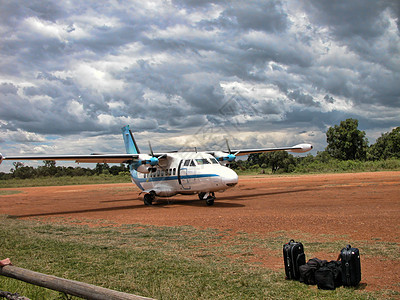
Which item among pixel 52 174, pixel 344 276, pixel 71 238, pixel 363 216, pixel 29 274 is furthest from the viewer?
pixel 52 174

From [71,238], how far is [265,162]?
70.1 m

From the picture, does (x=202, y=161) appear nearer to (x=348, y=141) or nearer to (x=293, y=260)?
(x=293, y=260)

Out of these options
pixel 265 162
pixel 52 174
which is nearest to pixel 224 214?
pixel 265 162

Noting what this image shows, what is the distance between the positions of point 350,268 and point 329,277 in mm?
385

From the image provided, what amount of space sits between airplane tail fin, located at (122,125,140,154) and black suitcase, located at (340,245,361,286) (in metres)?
23.3

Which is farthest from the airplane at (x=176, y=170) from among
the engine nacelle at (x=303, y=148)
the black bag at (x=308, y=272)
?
the black bag at (x=308, y=272)

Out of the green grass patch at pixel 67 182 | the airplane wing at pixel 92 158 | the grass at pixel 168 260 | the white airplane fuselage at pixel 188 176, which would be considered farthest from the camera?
the green grass patch at pixel 67 182

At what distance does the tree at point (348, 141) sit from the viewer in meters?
73.8

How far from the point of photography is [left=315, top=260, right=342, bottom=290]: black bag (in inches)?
235

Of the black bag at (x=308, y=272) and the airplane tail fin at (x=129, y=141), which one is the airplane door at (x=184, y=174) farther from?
the black bag at (x=308, y=272)

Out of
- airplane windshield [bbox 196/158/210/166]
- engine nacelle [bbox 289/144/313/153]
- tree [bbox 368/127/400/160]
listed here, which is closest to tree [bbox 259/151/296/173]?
tree [bbox 368/127/400/160]

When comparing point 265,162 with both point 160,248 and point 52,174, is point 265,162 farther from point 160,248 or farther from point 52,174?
point 160,248

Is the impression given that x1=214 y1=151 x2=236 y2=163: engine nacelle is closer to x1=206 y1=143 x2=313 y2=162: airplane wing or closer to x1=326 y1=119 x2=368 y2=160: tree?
x1=206 y1=143 x2=313 y2=162: airplane wing

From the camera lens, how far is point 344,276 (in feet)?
19.7
